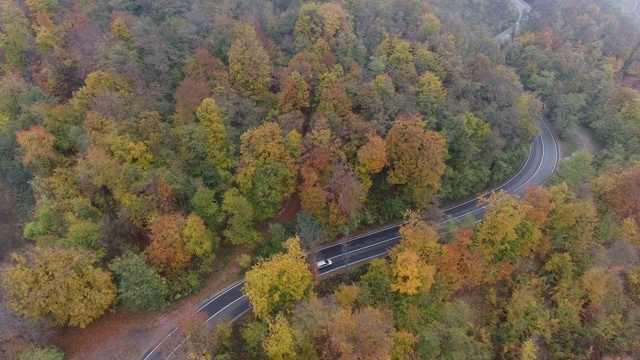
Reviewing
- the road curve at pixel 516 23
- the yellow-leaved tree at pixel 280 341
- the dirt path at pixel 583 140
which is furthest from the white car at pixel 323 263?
the road curve at pixel 516 23

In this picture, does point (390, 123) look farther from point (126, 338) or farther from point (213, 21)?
point (126, 338)

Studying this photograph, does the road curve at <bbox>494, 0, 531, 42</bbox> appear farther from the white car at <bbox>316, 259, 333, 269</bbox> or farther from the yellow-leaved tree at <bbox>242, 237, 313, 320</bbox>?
the yellow-leaved tree at <bbox>242, 237, 313, 320</bbox>

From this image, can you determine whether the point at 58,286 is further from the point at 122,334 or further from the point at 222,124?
the point at 222,124

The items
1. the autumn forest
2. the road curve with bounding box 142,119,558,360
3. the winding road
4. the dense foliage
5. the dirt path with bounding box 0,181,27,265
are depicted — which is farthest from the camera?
the dirt path with bounding box 0,181,27,265

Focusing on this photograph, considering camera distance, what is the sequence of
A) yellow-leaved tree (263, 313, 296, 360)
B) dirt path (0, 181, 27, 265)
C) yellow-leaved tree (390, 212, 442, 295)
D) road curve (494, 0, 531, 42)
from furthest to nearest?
road curve (494, 0, 531, 42), dirt path (0, 181, 27, 265), yellow-leaved tree (390, 212, 442, 295), yellow-leaved tree (263, 313, 296, 360)

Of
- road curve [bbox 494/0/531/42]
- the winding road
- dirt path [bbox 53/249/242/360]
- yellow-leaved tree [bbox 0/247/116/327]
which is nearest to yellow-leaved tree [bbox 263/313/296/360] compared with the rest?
the winding road
